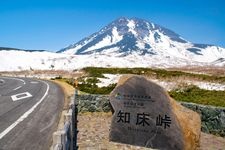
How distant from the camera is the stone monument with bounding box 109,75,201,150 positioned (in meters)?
11.2

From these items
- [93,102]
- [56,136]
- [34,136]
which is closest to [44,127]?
[34,136]

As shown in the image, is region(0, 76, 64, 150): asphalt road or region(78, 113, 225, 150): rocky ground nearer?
region(0, 76, 64, 150): asphalt road

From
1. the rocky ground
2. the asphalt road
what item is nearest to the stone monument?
the rocky ground

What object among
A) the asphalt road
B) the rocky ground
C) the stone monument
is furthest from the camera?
the rocky ground

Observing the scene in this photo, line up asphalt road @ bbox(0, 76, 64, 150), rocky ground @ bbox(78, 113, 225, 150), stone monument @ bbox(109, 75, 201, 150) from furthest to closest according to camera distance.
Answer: rocky ground @ bbox(78, 113, 225, 150), asphalt road @ bbox(0, 76, 64, 150), stone monument @ bbox(109, 75, 201, 150)

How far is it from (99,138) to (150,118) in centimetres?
254

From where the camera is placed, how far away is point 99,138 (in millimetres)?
13375

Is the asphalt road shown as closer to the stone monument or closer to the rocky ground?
the rocky ground

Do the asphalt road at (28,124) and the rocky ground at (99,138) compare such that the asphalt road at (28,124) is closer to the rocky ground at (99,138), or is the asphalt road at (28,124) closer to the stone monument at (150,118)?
the rocky ground at (99,138)

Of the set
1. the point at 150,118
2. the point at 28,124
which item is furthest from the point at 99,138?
the point at 28,124

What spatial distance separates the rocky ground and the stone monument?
0.37 m

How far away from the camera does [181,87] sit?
115 ft

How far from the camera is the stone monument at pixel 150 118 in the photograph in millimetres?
11172

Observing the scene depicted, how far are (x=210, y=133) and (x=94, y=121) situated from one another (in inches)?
208
